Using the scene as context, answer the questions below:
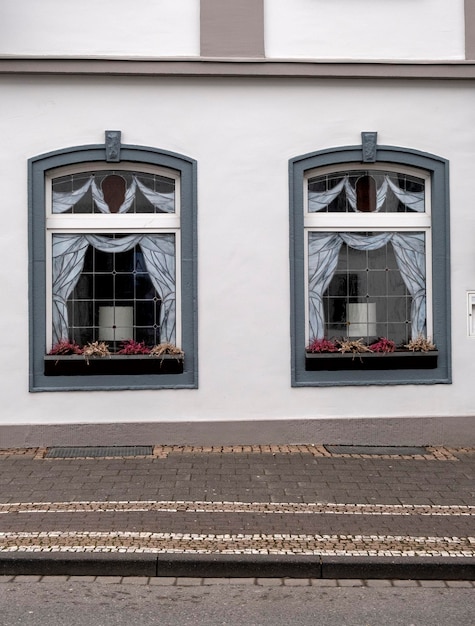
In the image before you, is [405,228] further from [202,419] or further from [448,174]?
[202,419]

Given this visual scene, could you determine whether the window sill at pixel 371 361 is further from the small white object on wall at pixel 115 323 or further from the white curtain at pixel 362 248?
the small white object on wall at pixel 115 323

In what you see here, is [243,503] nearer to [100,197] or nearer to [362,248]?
[362,248]

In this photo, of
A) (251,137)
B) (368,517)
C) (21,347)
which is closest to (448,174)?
(251,137)

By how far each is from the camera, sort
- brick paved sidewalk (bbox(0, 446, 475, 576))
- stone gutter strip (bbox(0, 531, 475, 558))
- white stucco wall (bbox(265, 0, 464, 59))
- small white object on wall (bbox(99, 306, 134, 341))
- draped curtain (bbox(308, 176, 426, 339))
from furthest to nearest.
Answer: draped curtain (bbox(308, 176, 426, 339)) < small white object on wall (bbox(99, 306, 134, 341)) < white stucco wall (bbox(265, 0, 464, 59)) < brick paved sidewalk (bbox(0, 446, 475, 576)) < stone gutter strip (bbox(0, 531, 475, 558))

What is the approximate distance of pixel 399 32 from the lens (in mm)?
9938

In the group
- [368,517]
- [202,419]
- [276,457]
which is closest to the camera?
[368,517]

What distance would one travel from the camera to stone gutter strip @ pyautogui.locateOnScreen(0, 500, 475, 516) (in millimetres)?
7070

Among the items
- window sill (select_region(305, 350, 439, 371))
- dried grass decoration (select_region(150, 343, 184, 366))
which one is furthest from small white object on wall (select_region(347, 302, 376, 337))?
dried grass decoration (select_region(150, 343, 184, 366))

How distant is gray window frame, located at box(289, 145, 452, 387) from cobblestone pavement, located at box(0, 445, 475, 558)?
0.92 metres

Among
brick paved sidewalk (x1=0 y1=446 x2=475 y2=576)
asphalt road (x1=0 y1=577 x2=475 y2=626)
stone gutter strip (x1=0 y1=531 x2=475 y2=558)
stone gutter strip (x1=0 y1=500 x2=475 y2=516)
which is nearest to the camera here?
asphalt road (x1=0 y1=577 x2=475 y2=626)

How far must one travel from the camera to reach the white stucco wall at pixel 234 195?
31.6 feet

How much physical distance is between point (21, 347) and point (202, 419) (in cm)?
232

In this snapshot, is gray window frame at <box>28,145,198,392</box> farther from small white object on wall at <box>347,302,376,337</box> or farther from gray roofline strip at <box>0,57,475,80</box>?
small white object on wall at <box>347,302,376,337</box>

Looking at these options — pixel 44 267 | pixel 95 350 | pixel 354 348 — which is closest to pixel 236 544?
pixel 95 350
